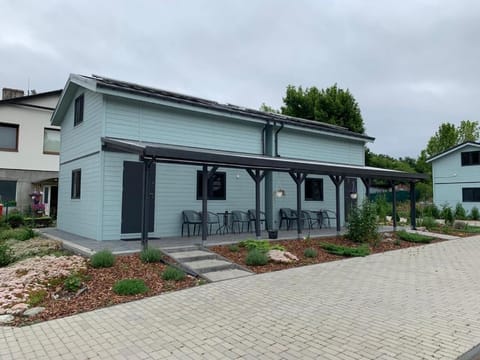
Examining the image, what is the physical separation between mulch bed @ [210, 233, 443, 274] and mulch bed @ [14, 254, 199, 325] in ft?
5.30

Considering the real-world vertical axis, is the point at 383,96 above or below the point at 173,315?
above

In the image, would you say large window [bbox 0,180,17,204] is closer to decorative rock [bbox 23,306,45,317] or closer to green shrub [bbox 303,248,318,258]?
decorative rock [bbox 23,306,45,317]

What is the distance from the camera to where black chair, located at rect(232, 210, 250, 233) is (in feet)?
38.2

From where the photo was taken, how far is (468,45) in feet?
45.0

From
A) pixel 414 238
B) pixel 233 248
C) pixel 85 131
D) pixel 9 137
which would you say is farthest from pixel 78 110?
pixel 414 238

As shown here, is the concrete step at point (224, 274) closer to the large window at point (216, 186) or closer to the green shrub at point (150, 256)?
the green shrub at point (150, 256)

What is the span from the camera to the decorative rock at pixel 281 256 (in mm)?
7867

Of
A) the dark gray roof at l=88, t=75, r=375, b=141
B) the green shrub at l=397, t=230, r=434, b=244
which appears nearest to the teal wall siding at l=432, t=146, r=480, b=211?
the dark gray roof at l=88, t=75, r=375, b=141

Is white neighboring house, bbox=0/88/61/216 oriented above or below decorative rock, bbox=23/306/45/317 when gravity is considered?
above

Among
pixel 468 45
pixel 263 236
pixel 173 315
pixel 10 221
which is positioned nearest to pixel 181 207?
pixel 263 236

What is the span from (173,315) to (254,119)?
902cm

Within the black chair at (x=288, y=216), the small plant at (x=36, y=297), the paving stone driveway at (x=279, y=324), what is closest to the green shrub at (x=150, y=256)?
the paving stone driveway at (x=279, y=324)

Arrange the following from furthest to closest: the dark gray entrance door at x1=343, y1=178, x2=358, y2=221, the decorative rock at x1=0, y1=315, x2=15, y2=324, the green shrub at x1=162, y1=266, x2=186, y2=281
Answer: the dark gray entrance door at x1=343, y1=178, x2=358, y2=221 → the green shrub at x1=162, y1=266, x2=186, y2=281 → the decorative rock at x1=0, y1=315, x2=15, y2=324

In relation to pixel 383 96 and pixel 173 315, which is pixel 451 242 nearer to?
pixel 173 315
